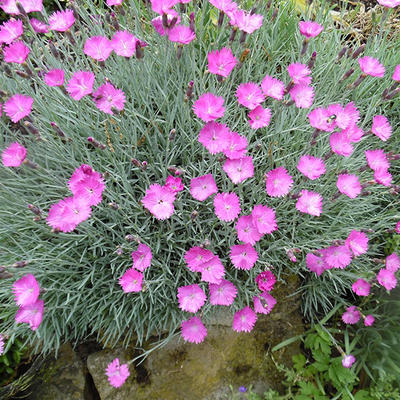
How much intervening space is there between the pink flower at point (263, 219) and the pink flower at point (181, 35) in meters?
0.74

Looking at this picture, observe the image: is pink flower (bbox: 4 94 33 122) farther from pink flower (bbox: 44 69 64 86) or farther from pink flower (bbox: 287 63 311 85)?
pink flower (bbox: 287 63 311 85)

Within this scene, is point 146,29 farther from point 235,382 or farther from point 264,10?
point 235,382

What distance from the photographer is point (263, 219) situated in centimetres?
145

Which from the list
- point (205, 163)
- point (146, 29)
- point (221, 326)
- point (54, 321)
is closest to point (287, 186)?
point (205, 163)

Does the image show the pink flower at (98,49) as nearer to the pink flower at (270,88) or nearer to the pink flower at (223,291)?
the pink flower at (270,88)

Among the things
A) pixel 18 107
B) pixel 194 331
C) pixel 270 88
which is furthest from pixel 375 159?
pixel 18 107

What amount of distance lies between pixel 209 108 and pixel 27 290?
102 centimetres

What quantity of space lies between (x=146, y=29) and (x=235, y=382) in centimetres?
205

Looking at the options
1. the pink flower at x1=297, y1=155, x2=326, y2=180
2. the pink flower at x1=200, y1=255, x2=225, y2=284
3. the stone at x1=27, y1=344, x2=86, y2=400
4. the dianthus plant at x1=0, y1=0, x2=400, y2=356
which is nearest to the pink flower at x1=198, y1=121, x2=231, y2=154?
the dianthus plant at x1=0, y1=0, x2=400, y2=356

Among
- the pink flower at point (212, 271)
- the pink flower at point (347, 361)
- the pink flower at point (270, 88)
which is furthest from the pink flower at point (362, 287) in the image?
the pink flower at point (270, 88)

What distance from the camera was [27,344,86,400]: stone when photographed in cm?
173

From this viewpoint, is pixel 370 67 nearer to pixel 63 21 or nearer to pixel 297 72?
pixel 297 72

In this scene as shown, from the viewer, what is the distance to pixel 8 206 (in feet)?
5.60

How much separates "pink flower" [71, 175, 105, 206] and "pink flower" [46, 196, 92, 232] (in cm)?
2
